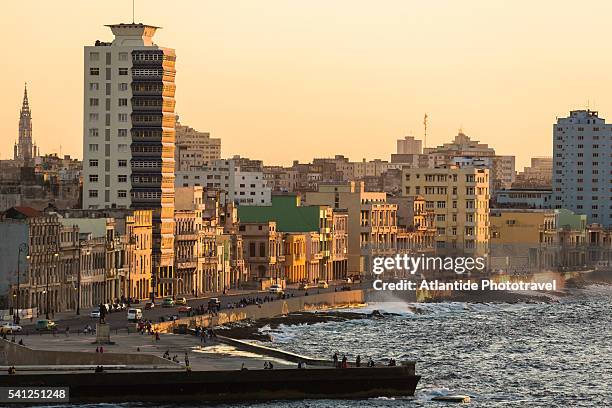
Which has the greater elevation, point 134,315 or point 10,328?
point 134,315

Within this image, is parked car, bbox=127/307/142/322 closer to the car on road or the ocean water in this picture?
the ocean water

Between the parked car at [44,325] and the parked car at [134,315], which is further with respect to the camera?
the parked car at [134,315]

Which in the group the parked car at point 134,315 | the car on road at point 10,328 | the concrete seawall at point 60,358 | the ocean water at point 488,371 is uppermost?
the parked car at point 134,315

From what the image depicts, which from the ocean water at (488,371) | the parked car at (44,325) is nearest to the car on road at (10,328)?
the parked car at (44,325)

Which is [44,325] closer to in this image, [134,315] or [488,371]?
[134,315]

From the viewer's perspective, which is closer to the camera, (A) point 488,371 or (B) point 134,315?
(A) point 488,371

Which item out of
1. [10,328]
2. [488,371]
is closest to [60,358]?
[10,328]

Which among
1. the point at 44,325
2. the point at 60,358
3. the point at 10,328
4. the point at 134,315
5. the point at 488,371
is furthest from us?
the point at 134,315

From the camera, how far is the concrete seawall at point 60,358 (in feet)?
475

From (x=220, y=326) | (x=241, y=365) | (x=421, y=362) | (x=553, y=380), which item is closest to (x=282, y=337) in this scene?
(x=220, y=326)

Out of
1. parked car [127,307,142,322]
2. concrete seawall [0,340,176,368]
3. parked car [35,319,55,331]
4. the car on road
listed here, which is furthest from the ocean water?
the car on road

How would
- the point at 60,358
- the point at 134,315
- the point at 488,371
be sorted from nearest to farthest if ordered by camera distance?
the point at 60,358, the point at 488,371, the point at 134,315

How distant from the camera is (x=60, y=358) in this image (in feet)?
475

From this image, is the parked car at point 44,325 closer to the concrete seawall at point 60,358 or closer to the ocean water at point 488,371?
the ocean water at point 488,371
